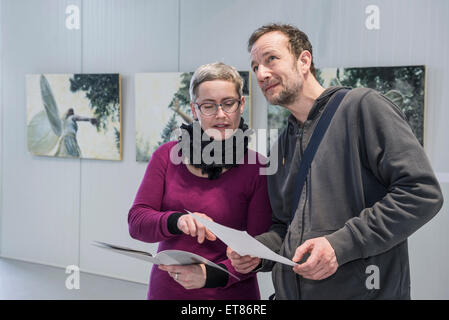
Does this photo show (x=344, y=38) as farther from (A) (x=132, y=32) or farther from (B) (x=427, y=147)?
(A) (x=132, y=32)

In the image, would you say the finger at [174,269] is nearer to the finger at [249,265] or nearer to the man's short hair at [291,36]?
the finger at [249,265]

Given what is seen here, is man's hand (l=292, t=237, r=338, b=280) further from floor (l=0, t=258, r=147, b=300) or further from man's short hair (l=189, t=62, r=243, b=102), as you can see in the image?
floor (l=0, t=258, r=147, b=300)

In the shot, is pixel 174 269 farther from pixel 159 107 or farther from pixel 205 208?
pixel 159 107

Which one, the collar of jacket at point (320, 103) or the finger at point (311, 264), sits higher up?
the collar of jacket at point (320, 103)

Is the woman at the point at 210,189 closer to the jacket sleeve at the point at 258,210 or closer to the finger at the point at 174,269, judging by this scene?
the jacket sleeve at the point at 258,210

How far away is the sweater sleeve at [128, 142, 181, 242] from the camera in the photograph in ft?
6.14

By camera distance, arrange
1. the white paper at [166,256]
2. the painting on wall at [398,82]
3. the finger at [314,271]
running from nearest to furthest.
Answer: the finger at [314,271] → the white paper at [166,256] → the painting on wall at [398,82]

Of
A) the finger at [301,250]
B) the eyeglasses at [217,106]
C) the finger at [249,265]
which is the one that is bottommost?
the finger at [249,265]

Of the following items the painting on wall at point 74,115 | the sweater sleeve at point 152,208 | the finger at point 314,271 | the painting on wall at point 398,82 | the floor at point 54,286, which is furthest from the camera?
the painting on wall at point 74,115

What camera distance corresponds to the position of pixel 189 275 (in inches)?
70.5

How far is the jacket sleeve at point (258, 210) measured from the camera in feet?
6.34

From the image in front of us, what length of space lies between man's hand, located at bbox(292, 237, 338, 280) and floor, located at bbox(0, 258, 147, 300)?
3.63 m

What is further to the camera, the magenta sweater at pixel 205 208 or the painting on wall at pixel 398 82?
the painting on wall at pixel 398 82

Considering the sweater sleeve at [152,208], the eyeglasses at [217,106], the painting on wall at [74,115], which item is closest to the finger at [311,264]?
the sweater sleeve at [152,208]
